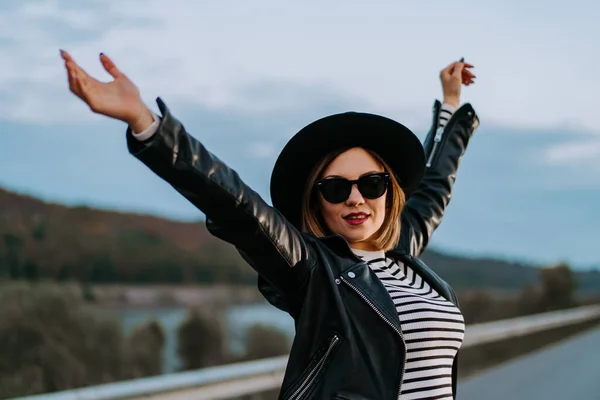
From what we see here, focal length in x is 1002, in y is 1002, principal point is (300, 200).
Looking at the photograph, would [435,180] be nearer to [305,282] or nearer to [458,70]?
[458,70]

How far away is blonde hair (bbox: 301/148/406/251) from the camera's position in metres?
3.66

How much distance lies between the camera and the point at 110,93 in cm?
270

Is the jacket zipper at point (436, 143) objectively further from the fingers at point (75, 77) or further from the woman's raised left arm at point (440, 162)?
the fingers at point (75, 77)

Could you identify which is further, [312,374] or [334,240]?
[334,240]

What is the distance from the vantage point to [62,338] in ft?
44.3

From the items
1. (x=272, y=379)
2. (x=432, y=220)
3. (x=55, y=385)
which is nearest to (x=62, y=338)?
(x=55, y=385)

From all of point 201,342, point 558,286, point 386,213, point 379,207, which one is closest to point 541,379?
point 201,342

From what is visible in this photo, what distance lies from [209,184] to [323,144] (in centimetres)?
83

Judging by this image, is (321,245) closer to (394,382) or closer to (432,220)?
(394,382)

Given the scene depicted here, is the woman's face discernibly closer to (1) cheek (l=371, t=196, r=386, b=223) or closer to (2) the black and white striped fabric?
(1) cheek (l=371, t=196, r=386, b=223)

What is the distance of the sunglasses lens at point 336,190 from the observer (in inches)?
141

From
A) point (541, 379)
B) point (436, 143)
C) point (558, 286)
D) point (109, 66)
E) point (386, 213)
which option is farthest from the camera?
point (558, 286)

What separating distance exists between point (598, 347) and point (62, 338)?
9477mm

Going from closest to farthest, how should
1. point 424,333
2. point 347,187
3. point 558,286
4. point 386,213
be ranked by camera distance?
point 424,333 → point 347,187 → point 386,213 → point 558,286
